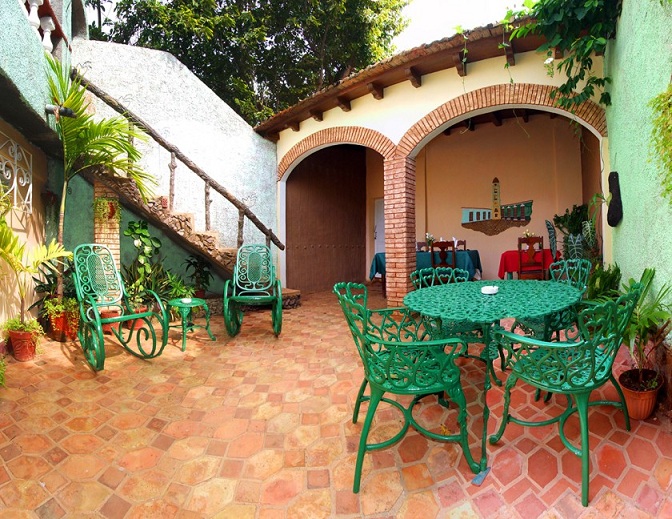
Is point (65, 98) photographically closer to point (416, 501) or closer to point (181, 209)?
point (181, 209)

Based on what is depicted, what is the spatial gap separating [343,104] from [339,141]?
1.86 ft

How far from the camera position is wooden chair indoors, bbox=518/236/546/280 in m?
5.78

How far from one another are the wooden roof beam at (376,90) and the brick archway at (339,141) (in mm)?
487

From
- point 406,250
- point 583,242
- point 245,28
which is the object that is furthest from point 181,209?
point 245,28

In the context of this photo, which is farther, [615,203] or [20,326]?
[615,203]

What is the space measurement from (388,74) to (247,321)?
153 inches

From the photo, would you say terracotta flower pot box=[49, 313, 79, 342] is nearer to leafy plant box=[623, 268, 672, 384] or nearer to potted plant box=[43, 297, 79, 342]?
potted plant box=[43, 297, 79, 342]

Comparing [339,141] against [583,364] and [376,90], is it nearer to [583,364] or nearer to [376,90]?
[376,90]

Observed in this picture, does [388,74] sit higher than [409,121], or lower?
higher

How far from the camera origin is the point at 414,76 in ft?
16.0

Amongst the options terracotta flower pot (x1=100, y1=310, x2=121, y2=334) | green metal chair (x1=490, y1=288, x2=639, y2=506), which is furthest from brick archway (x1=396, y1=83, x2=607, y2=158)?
terracotta flower pot (x1=100, y1=310, x2=121, y2=334)

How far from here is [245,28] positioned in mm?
9680

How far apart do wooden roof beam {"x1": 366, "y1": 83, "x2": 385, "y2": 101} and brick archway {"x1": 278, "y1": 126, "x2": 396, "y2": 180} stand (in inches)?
19.2

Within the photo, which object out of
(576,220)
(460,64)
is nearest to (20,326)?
(460,64)
